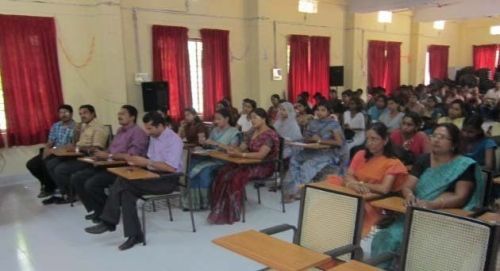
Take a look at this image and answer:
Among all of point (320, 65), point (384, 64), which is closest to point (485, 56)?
point (384, 64)

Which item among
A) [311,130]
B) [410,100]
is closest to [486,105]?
[410,100]

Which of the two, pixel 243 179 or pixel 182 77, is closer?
pixel 243 179

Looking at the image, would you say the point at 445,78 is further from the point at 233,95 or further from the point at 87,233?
the point at 87,233

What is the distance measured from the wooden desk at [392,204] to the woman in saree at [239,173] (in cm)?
171

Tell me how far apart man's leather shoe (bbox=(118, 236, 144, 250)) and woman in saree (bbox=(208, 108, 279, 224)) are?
773 millimetres

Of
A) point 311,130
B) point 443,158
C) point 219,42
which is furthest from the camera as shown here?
point 219,42

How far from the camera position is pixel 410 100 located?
7043 millimetres

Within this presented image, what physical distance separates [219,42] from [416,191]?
5.78m

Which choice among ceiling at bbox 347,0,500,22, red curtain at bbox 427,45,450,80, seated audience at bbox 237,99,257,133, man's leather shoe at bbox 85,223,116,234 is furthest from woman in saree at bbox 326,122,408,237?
red curtain at bbox 427,45,450,80

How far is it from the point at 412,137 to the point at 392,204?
1.76 metres

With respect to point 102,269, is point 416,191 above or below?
above

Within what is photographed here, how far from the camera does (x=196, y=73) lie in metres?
7.70

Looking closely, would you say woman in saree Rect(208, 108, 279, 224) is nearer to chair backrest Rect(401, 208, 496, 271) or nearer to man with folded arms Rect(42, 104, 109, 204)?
man with folded arms Rect(42, 104, 109, 204)

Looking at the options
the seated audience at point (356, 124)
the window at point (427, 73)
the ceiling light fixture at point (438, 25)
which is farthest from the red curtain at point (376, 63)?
the seated audience at point (356, 124)
